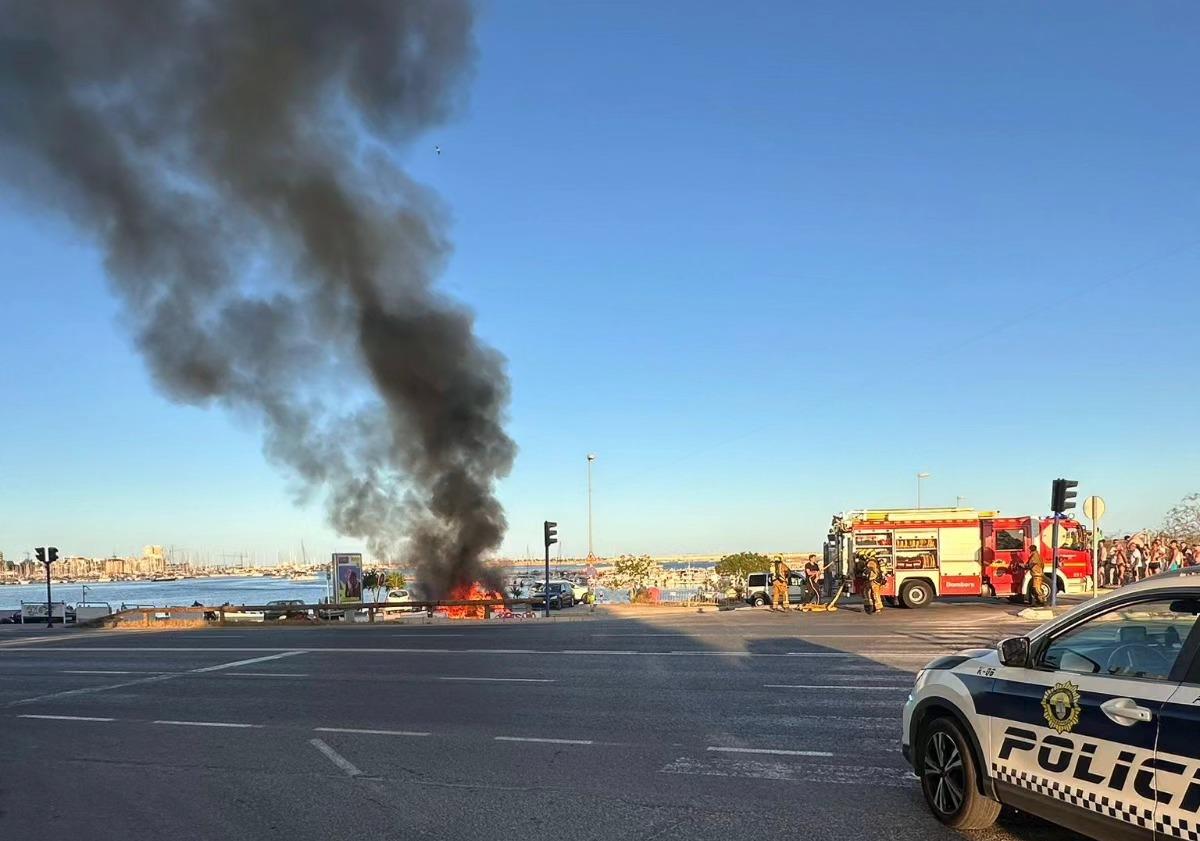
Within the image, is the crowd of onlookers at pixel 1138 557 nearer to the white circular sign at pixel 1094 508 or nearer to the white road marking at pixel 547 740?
the white circular sign at pixel 1094 508

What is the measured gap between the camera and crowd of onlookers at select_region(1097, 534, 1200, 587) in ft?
67.7

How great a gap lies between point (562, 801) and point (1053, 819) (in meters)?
2.84

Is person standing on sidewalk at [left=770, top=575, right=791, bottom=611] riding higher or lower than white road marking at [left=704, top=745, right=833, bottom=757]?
lower

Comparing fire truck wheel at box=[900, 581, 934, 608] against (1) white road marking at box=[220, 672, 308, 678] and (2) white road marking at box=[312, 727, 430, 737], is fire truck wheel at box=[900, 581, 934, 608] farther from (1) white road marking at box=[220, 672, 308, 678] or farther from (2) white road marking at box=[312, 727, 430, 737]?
(2) white road marking at box=[312, 727, 430, 737]

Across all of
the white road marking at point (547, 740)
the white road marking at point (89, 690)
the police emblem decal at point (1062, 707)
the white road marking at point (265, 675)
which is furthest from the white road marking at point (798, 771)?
the white road marking at point (89, 690)

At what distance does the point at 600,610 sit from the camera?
28594 mm

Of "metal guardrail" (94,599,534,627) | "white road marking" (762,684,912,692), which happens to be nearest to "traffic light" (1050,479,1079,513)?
"white road marking" (762,684,912,692)

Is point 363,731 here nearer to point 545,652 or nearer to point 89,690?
point 89,690

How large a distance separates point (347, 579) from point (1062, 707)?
30221 millimetres

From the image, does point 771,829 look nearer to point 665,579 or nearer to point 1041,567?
point 1041,567

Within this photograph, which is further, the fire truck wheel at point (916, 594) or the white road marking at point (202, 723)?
the fire truck wheel at point (916, 594)

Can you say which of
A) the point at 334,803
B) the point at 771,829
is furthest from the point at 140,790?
the point at 771,829

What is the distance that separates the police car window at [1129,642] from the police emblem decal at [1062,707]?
4.6 inches

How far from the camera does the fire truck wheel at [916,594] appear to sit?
71.8 feet
